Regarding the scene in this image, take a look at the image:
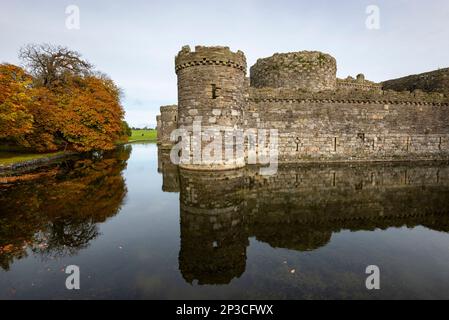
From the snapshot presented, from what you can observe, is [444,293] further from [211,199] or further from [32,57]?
[32,57]

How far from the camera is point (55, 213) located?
8.78 m

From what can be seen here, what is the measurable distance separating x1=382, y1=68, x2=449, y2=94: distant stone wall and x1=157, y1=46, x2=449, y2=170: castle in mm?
2163

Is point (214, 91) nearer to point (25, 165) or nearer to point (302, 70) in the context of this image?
point (302, 70)

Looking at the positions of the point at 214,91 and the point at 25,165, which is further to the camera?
the point at 25,165

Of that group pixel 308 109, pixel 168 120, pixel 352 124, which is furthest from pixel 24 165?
pixel 352 124

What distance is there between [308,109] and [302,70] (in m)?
3.78

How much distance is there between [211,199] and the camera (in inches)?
389

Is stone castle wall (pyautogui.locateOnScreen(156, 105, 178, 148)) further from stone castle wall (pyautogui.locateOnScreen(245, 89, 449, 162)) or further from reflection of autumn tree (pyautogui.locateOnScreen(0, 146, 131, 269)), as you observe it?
reflection of autumn tree (pyautogui.locateOnScreen(0, 146, 131, 269))

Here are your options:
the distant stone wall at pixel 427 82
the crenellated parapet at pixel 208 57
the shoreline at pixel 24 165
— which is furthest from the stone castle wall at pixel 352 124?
the shoreline at pixel 24 165

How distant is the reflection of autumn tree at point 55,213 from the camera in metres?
6.45

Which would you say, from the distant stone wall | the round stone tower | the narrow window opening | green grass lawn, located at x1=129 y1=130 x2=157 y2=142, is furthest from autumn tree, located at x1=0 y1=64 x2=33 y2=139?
green grass lawn, located at x1=129 y1=130 x2=157 y2=142

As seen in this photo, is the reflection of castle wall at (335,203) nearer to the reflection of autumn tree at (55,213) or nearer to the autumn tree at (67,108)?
the reflection of autumn tree at (55,213)

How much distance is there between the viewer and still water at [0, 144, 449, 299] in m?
4.74
